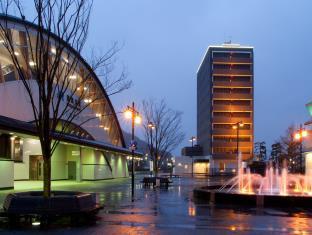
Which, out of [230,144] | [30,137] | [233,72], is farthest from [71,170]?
[233,72]

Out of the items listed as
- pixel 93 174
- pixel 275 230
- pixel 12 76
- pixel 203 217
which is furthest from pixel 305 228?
pixel 93 174

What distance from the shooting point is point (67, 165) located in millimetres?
58406

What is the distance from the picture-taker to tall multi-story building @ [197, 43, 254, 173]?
475 ft

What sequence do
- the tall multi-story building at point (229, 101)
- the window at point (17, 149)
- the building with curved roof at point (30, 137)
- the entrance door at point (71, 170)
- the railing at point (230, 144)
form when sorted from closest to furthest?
the building with curved roof at point (30, 137), the window at point (17, 149), the entrance door at point (71, 170), the tall multi-story building at point (229, 101), the railing at point (230, 144)

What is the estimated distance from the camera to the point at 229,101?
146 metres

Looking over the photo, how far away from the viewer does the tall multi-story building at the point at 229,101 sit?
14488cm

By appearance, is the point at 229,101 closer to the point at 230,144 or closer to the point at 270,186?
the point at 230,144

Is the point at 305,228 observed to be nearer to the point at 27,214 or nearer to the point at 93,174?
the point at 27,214

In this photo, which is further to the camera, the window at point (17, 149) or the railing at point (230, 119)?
the railing at point (230, 119)

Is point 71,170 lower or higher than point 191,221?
lower

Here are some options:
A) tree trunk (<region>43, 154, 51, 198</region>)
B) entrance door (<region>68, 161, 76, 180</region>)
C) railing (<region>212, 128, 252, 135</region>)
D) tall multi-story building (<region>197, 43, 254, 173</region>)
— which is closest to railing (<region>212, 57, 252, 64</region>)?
tall multi-story building (<region>197, 43, 254, 173</region>)

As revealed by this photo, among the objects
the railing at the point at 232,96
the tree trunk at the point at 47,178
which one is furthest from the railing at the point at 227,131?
the tree trunk at the point at 47,178

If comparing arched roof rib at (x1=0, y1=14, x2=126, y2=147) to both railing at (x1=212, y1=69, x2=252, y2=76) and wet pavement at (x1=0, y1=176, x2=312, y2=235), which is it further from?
railing at (x1=212, y1=69, x2=252, y2=76)

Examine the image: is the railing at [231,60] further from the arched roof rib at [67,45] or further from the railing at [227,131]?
the arched roof rib at [67,45]
